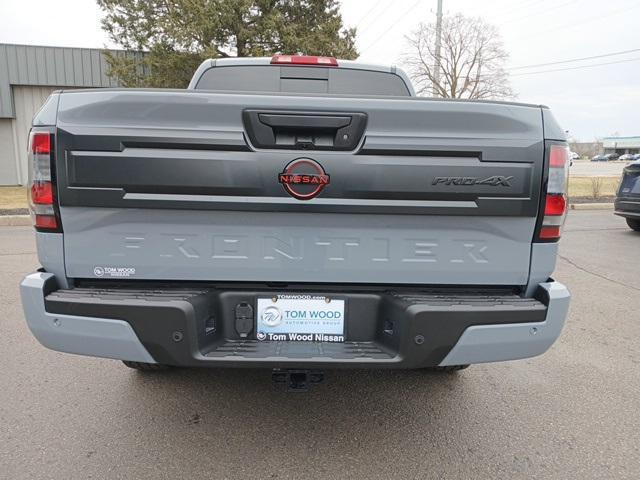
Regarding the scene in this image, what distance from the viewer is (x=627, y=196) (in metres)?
9.23

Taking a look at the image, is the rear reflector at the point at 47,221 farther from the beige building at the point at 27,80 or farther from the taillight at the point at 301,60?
the beige building at the point at 27,80

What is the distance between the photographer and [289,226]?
2141 mm

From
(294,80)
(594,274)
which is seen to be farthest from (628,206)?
(294,80)

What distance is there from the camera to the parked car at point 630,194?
905 cm

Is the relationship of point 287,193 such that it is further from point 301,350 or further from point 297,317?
point 301,350

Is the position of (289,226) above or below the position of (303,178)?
below

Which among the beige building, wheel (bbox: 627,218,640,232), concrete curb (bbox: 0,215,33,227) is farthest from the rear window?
the beige building

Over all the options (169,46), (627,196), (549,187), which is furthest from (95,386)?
(169,46)

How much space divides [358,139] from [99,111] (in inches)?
43.7

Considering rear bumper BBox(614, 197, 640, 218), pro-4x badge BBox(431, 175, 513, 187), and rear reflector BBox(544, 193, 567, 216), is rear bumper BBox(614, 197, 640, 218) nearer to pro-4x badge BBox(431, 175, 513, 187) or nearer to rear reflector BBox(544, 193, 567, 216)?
rear reflector BBox(544, 193, 567, 216)

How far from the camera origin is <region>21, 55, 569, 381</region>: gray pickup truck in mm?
2031

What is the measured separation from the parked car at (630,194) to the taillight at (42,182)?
9.97m

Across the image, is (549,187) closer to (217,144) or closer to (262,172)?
(262,172)

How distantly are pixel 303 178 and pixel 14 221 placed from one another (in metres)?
10.9
